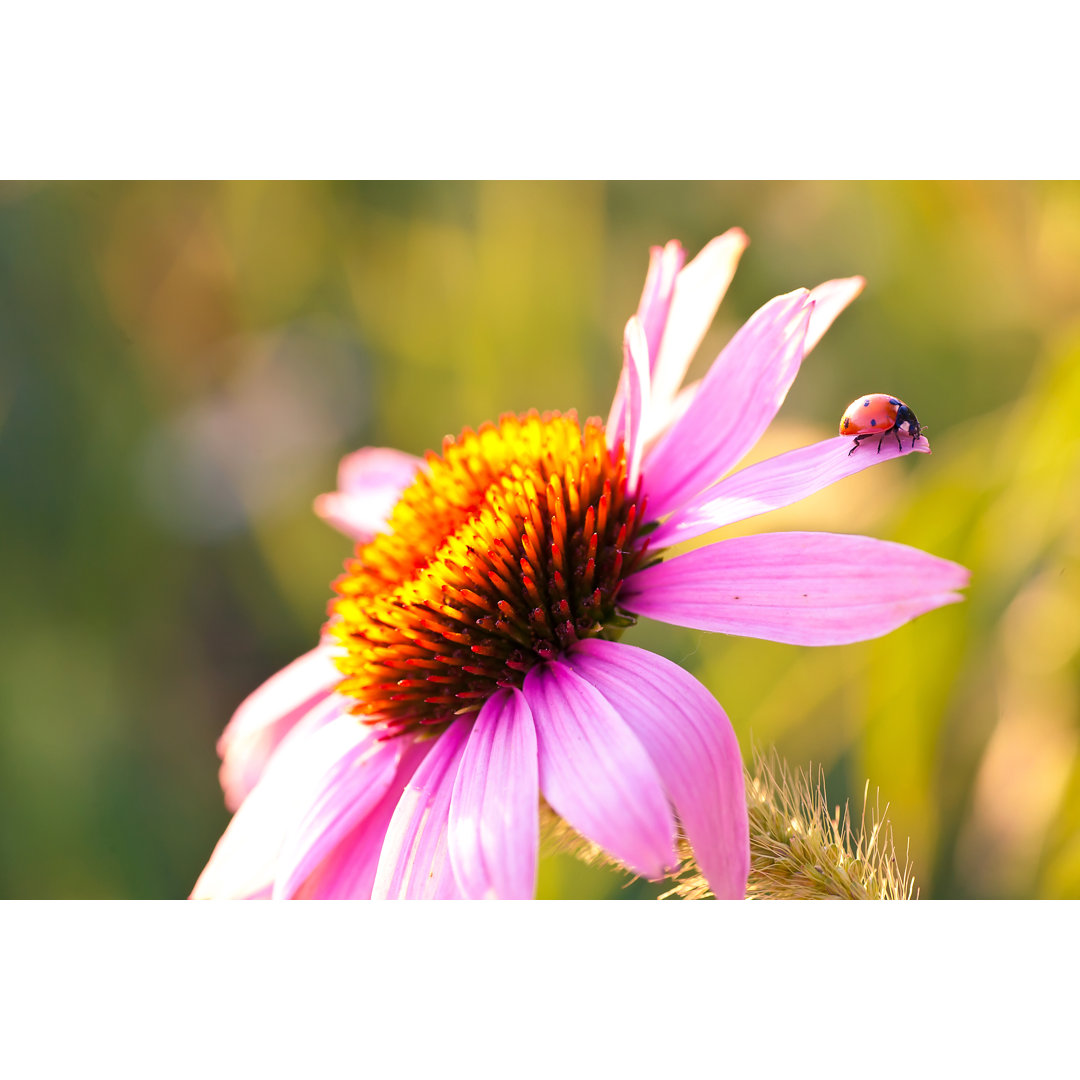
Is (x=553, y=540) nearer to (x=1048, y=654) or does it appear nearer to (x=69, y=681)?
(x=1048, y=654)

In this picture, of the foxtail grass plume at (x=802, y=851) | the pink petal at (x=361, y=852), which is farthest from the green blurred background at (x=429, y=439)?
the pink petal at (x=361, y=852)

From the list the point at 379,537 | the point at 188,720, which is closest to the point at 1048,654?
the point at 379,537

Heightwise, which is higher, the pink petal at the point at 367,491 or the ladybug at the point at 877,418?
the ladybug at the point at 877,418

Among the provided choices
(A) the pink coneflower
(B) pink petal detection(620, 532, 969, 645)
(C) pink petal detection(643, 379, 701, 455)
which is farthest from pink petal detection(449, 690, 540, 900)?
(C) pink petal detection(643, 379, 701, 455)

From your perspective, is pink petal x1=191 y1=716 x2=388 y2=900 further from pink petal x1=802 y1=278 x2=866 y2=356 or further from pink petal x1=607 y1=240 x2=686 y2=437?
pink petal x1=802 y1=278 x2=866 y2=356

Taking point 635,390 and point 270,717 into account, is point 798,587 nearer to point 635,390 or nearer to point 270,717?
point 635,390

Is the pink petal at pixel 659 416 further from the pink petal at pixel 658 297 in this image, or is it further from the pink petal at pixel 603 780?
the pink petal at pixel 603 780
